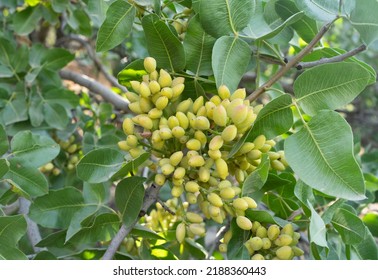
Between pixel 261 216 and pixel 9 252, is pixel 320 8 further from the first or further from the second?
pixel 9 252

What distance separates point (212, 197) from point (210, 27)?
245 millimetres

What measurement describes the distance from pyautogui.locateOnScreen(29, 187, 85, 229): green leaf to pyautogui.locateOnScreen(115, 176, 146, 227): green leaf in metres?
0.15

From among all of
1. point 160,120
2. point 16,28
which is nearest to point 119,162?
point 160,120

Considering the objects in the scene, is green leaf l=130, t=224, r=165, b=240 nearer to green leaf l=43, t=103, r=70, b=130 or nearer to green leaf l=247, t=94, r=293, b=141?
green leaf l=247, t=94, r=293, b=141

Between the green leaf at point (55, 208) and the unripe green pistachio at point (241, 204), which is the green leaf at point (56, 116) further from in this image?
the unripe green pistachio at point (241, 204)

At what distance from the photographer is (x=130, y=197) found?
2.91 feet

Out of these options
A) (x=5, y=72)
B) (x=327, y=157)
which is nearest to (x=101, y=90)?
(x=5, y=72)

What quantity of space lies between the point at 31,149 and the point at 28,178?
0.06m

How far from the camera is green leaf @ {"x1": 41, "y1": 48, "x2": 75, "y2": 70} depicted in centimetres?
151

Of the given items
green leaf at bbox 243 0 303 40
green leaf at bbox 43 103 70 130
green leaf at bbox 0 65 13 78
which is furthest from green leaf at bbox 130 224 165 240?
green leaf at bbox 0 65 13 78

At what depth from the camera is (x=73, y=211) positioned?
102 cm

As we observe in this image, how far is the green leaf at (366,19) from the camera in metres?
0.72

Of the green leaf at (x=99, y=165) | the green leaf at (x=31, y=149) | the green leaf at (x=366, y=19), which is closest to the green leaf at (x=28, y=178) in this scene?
the green leaf at (x=31, y=149)

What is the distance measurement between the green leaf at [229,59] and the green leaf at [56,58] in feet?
2.64
